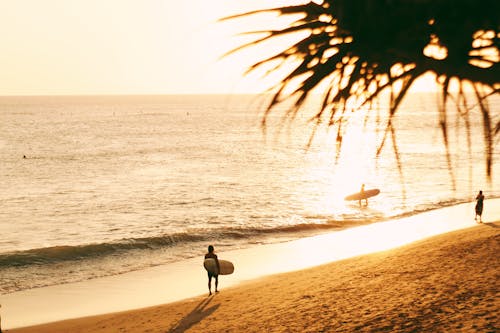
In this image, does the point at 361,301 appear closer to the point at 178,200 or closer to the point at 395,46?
the point at 395,46

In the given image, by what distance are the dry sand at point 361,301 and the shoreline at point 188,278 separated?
3.63ft

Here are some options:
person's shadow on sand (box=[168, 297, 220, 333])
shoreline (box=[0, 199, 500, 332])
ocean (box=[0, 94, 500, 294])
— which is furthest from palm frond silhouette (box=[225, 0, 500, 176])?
shoreline (box=[0, 199, 500, 332])

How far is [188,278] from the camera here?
1844cm

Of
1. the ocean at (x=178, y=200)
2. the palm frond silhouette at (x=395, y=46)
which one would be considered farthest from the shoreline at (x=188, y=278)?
the palm frond silhouette at (x=395, y=46)

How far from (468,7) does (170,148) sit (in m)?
73.4

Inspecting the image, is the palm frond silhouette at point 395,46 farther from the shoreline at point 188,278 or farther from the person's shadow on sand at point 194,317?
the shoreline at point 188,278

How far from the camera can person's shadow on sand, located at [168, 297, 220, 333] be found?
11797mm

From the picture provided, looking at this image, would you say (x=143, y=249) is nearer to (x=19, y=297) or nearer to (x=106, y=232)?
(x=106, y=232)

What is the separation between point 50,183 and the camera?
150 ft

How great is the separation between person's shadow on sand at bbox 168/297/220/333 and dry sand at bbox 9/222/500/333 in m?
0.03

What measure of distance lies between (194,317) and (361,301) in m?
4.25

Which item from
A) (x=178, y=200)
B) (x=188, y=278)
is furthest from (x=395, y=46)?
(x=178, y=200)

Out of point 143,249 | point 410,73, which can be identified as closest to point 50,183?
point 143,249

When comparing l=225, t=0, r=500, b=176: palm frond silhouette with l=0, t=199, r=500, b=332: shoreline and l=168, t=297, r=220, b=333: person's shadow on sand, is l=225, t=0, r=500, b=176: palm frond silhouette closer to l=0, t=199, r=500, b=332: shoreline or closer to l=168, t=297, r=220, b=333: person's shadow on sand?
l=168, t=297, r=220, b=333: person's shadow on sand
